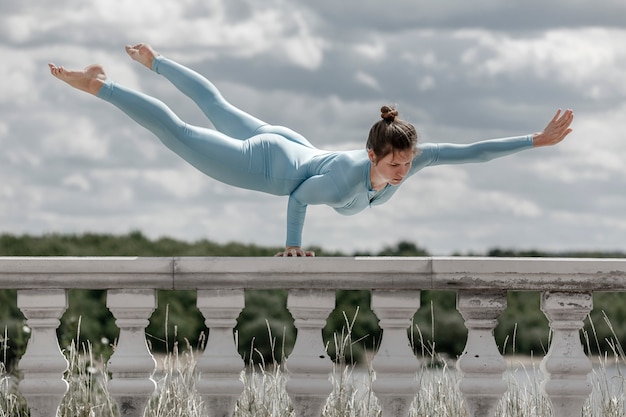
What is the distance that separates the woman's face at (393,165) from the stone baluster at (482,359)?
73cm

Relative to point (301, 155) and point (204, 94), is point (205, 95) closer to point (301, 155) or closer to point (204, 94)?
point (204, 94)

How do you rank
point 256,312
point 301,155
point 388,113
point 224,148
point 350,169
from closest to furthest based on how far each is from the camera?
1. point 388,113
2. point 350,169
3. point 224,148
4. point 301,155
5. point 256,312

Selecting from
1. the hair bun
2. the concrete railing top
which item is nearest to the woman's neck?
the hair bun

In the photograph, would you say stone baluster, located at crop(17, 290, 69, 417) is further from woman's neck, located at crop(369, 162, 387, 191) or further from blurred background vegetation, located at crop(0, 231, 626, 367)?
blurred background vegetation, located at crop(0, 231, 626, 367)

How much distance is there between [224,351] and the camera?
4734mm

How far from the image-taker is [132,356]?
15.6 ft

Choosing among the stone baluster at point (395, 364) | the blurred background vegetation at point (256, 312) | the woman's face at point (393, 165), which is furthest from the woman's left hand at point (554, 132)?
the blurred background vegetation at point (256, 312)

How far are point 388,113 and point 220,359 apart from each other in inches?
58.5

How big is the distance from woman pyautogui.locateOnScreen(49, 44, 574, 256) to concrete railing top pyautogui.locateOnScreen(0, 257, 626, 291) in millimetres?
396

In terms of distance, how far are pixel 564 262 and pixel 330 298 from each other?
114 centimetres

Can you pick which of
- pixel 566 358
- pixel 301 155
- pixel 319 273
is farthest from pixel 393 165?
pixel 566 358

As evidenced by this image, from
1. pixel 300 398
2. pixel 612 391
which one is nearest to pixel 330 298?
pixel 300 398

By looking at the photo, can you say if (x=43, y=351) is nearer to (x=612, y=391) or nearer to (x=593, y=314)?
(x=612, y=391)

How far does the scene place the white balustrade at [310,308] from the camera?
4.66m
